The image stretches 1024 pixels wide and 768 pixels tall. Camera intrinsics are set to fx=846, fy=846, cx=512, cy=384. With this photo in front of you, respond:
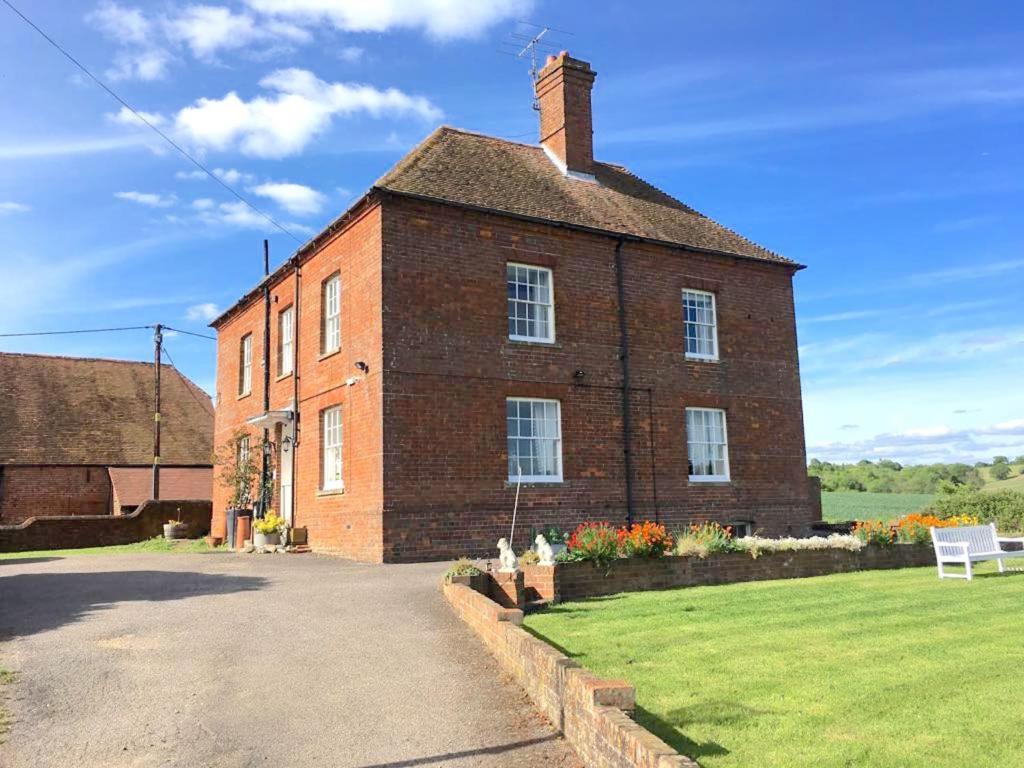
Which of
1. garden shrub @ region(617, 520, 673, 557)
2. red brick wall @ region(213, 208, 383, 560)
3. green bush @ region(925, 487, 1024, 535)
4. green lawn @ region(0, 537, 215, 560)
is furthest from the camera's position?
green lawn @ region(0, 537, 215, 560)

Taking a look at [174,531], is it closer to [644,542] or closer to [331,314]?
[331,314]

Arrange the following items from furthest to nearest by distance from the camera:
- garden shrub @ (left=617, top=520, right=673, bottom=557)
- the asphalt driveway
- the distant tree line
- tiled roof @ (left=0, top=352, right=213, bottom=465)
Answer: the distant tree line, tiled roof @ (left=0, top=352, right=213, bottom=465), garden shrub @ (left=617, top=520, right=673, bottom=557), the asphalt driveway

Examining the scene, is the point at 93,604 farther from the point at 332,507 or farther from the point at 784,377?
the point at 784,377

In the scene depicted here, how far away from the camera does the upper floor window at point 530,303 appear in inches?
717

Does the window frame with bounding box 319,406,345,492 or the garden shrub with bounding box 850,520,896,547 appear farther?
the window frame with bounding box 319,406,345,492

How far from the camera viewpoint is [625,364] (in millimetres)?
19281

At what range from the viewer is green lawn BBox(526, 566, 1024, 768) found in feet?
16.9

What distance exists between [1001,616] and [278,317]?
1816 cm

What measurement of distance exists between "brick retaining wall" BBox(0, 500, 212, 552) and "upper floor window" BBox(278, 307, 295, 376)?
11.1 meters

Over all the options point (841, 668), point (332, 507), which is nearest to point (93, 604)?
point (332, 507)

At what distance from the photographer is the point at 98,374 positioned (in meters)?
40.8

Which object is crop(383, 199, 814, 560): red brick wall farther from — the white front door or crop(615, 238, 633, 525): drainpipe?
the white front door

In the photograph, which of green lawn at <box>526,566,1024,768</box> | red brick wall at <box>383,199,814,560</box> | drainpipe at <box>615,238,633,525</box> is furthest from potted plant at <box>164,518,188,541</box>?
green lawn at <box>526,566,1024,768</box>

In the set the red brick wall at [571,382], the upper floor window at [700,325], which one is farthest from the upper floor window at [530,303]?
the upper floor window at [700,325]
